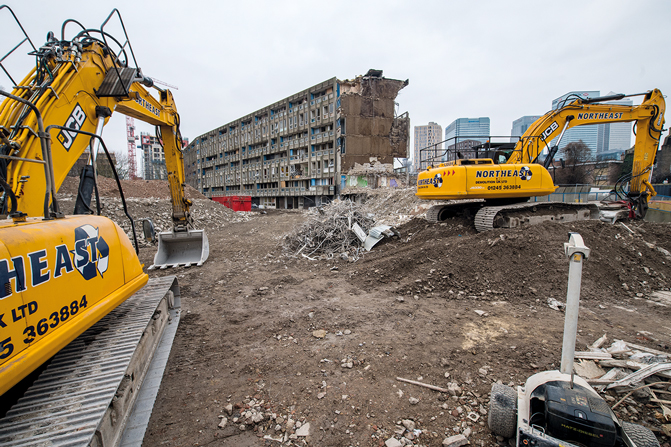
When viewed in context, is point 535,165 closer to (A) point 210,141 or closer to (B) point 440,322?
(B) point 440,322

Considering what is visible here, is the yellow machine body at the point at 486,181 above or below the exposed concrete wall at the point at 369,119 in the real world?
below

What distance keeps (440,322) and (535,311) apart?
5.48 feet

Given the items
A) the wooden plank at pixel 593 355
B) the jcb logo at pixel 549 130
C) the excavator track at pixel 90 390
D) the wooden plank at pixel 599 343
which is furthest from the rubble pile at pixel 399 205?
the excavator track at pixel 90 390

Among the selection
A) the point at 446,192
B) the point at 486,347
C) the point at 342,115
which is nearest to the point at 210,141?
the point at 342,115

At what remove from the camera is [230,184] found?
54.9 metres

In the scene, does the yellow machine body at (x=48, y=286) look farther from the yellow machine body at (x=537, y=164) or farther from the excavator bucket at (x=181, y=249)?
the yellow machine body at (x=537, y=164)

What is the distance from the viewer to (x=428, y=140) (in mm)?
66688

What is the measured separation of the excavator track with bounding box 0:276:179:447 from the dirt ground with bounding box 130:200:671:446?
586 mm

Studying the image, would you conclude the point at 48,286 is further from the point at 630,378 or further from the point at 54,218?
the point at 630,378

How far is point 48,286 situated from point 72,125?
2.26 m

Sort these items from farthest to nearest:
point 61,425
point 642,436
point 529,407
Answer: point 529,407 < point 642,436 < point 61,425

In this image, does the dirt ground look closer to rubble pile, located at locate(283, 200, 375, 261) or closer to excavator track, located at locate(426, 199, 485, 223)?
rubble pile, located at locate(283, 200, 375, 261)

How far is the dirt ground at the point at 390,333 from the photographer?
2.64 meters

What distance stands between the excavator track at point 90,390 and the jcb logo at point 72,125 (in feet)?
6.15
